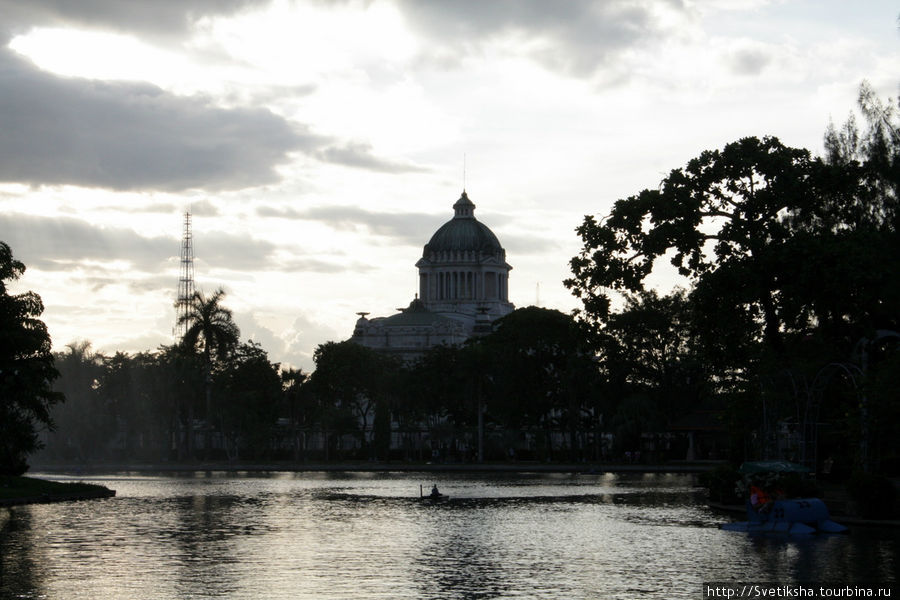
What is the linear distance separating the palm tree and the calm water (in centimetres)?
6709

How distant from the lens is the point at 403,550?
30047 mm

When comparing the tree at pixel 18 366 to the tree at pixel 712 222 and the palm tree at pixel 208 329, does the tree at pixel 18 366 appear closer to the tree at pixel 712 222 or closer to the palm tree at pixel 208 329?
the tree at pixel 712 222

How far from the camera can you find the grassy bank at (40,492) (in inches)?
1992

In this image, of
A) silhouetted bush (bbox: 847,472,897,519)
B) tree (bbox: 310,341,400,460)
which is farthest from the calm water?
tree (bbox: 310,341,400,460)

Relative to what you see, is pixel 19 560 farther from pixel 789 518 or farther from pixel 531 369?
pixel 531 369

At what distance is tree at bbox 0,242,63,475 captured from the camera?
180 feet

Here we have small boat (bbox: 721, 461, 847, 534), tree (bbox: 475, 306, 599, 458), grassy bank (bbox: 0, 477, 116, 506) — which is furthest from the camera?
tree (bbox: 475, 306, 599, 458)

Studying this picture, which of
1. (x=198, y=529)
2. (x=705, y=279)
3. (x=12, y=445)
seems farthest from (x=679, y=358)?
(x=198, y=529)

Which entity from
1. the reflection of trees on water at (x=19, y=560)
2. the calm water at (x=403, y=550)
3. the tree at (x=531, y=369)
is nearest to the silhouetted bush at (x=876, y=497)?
the calm water at (x=403, y=550)

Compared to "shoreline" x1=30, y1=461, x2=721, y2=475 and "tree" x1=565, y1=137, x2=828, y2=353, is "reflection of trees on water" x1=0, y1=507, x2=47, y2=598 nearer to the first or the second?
"tree" x1=565, y1=137, x2=828, y2=353

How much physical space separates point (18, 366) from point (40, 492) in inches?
236

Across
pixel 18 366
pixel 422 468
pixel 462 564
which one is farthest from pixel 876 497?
pixel 422 468

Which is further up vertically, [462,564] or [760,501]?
[760,501]

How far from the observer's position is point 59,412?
398 ft
